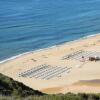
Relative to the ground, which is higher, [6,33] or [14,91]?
[6,33]

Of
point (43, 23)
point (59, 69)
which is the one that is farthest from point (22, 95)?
point (43, 23)

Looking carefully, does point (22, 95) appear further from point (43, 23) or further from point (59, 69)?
point (43, 23)

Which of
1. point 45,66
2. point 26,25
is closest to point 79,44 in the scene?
point 45,66

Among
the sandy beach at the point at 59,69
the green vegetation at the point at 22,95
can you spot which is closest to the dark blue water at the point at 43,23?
the sandy beach at the point at 59,69

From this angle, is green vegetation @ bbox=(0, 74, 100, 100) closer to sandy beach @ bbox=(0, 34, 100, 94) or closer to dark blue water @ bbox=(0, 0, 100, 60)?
sandy beach @ bbox=(0, 34, 100, 94)

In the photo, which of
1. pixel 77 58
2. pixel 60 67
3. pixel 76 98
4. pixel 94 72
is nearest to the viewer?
pixel 76 98

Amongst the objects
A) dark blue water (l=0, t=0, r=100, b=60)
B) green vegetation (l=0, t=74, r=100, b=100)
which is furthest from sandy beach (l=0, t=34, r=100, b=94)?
green vegetation (l=0, t=74, r=100, b=100)

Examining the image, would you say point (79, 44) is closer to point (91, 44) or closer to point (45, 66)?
point (91, 44)
